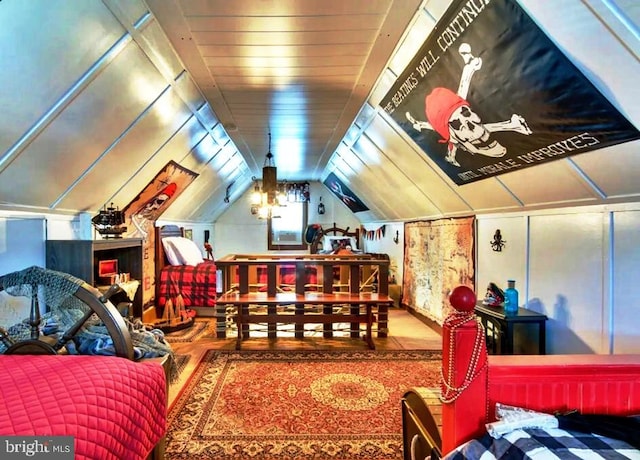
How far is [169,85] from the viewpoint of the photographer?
8.21ft

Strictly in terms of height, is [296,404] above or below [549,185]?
below

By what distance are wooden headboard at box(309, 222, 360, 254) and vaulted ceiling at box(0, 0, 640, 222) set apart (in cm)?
427

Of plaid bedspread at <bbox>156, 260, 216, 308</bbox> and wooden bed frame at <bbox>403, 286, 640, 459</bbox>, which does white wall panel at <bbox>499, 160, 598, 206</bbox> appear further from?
plaid bedspread at <bbox>156, 260, 216, 308</bbox>

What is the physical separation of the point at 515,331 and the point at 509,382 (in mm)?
1687

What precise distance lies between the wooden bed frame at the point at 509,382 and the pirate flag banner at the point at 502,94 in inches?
41.0

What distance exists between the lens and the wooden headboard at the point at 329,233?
7.86 meters

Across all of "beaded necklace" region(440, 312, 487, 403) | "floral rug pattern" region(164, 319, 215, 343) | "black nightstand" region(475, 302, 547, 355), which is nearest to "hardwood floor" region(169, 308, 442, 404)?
"floral rug pattern" region(164, 319, 215, 343)

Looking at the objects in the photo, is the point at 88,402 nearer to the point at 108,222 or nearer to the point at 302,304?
the point at 108,222

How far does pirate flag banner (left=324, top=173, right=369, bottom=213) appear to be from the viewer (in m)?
6.83

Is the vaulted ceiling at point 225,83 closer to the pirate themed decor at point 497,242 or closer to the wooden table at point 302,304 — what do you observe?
the pirate themed decor at point 497,242

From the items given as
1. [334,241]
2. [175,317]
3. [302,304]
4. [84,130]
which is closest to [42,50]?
[84,130]

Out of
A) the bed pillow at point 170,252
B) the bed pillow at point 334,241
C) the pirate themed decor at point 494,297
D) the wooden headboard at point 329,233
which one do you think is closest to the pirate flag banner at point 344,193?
the wooden headboard at point 329,233

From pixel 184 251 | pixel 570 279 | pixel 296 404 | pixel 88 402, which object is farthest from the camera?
pixel 184 251

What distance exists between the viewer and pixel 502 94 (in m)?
1.82
